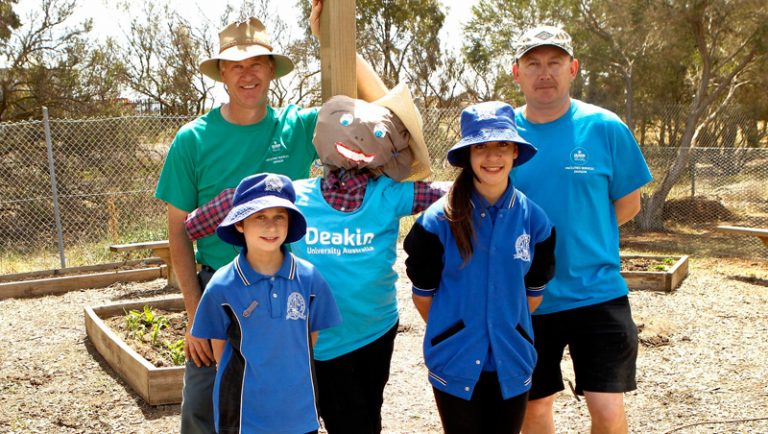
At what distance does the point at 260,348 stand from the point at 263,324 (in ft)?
0.28

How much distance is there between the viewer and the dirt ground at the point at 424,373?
→ 4555 millimetres

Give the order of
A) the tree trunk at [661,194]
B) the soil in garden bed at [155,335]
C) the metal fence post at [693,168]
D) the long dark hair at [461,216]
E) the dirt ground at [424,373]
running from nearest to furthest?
the long dark hair at [461,216] < the dirt ground at [424,373] < the soil in garden bed at [155,335] < the tree trunk at [661,194] < the metal fence post at [693,168]

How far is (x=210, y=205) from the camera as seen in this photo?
2775 mm

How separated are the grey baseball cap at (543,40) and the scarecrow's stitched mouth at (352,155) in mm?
783

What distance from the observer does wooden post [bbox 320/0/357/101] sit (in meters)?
2.98

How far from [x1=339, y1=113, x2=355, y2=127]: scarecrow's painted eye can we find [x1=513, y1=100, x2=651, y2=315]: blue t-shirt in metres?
0.72

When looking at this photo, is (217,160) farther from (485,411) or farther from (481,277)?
(485,411)

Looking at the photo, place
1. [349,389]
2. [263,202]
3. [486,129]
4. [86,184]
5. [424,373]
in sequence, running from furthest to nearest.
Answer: [86,184], [424,373], [349,389], [486,129], [263,202]

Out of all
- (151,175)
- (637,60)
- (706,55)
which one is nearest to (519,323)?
(151,175)

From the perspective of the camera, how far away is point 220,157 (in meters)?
2.89

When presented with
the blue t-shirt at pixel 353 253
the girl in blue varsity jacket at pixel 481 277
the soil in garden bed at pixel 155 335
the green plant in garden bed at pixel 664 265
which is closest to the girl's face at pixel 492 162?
the girl in blue varsity jacket at pixel 481 277

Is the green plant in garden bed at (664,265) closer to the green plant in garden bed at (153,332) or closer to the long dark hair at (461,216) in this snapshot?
the green plant in garden bed at (153,332)

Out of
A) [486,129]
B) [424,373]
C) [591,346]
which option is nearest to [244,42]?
[486,129]

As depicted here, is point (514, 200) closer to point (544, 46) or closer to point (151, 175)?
point (544, 46)
